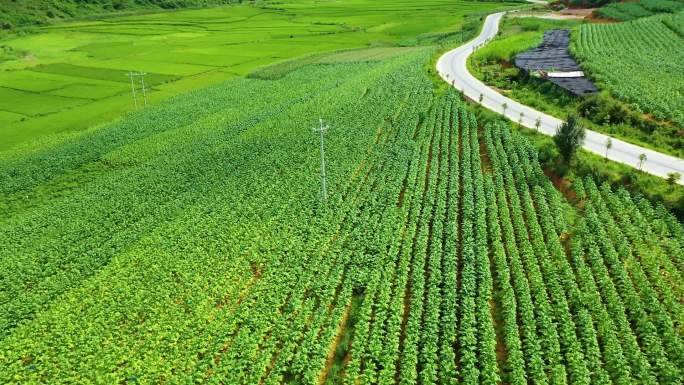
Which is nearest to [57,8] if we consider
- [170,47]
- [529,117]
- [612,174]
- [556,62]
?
[170,47]

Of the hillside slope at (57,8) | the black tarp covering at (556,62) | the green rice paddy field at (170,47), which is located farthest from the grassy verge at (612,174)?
the hillside slope at (57,8)

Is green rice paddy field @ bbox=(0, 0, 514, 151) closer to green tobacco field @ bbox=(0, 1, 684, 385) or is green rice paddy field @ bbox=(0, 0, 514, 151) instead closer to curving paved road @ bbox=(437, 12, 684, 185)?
green tobacco field @ bbox=(0, 1, 684, 385)

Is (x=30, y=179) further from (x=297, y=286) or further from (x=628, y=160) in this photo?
(x=628, y=160)

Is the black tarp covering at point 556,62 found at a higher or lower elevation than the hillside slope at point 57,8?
lower

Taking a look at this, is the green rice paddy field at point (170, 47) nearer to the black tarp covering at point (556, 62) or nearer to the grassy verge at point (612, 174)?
the black tarp covering at point (556, 62)

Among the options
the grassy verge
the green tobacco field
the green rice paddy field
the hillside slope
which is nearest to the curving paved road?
the grassy verge

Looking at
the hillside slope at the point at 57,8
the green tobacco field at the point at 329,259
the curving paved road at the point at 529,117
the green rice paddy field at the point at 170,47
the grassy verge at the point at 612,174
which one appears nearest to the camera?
the green tobacco field at the point at 329,259
